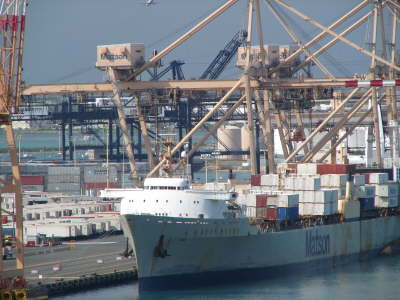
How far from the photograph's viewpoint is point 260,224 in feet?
211

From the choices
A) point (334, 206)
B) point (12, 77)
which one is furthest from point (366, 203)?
point (12, 77)

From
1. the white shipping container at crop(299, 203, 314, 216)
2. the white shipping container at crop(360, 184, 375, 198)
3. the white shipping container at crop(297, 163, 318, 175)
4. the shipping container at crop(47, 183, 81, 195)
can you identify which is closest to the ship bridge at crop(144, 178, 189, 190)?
the white shipping container at crop(299, 203, 314, 216)

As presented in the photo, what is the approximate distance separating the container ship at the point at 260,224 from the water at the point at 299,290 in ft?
3.43

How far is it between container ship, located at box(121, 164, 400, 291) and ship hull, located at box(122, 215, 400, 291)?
0.05 m

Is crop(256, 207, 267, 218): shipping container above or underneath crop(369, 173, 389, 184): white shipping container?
underneath

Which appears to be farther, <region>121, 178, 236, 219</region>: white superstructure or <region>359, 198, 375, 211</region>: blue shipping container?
<region>359, 198, 375, 211</region>: blue shipping container

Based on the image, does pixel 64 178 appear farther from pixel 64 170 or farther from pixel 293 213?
pixel 293 213

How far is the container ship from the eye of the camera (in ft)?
183

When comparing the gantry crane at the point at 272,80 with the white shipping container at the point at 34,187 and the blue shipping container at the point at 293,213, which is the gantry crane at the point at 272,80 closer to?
the blue shipping container at the point at 293,213

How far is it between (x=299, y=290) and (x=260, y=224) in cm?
753

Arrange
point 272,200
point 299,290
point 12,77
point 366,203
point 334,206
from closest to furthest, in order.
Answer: point 12,77 < point 299,290 < point 272,200 < point 334,206 < point 366,203

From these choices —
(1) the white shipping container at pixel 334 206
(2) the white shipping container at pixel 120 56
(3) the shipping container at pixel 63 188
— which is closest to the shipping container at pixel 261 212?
(1) the white shipping container at pixel 334 206

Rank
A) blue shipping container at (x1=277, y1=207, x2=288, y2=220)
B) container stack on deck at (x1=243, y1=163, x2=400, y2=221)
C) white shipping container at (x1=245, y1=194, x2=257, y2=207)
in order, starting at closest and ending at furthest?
blue shipping container at (x1=277, y1=207, x2=288, y2=220) < white shipping container at (x1=245, y1=194, x2=257, y2=207) < container stack on deck at (x1=243, y1=163, x2=400, y2=221)

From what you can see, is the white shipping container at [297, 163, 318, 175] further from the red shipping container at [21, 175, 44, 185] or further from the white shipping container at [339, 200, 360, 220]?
the red shipping container at [21, 175, 44, 185]
